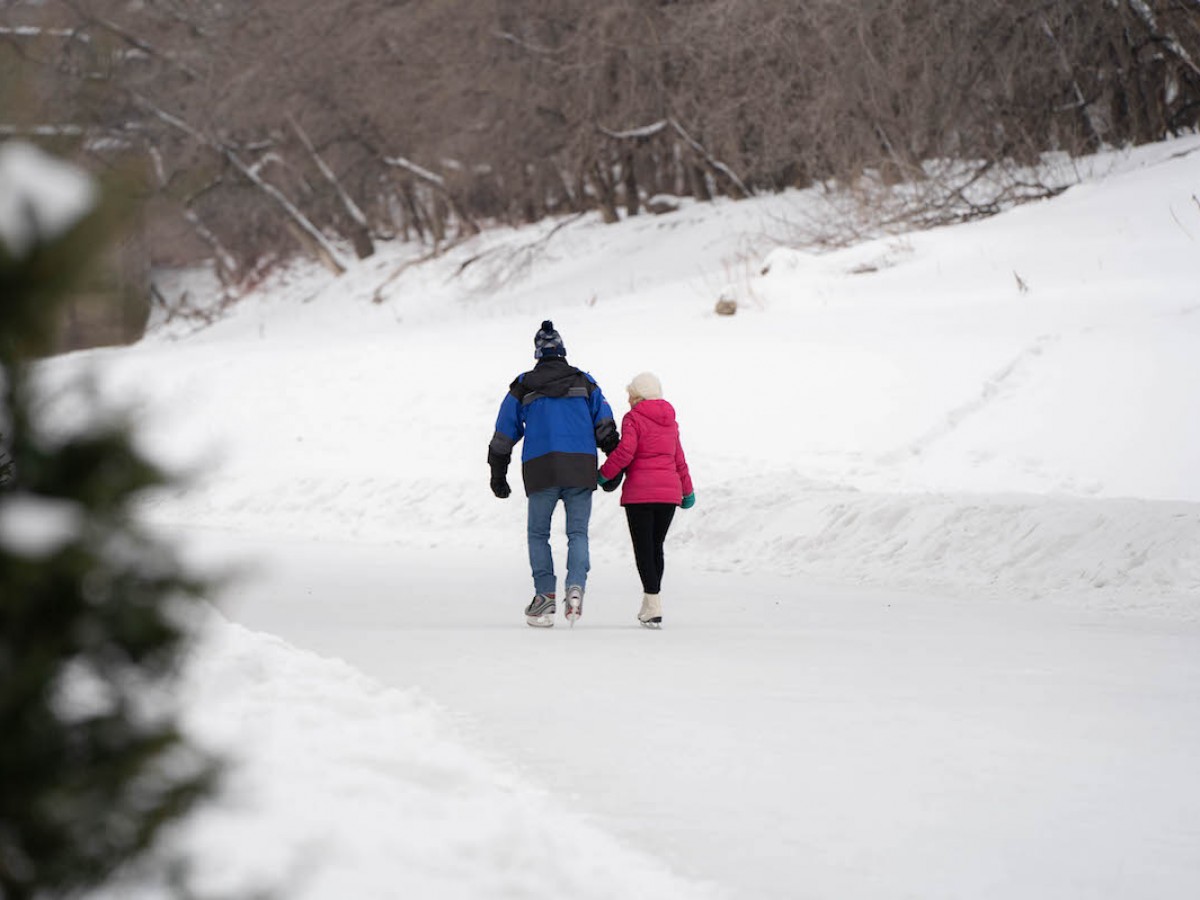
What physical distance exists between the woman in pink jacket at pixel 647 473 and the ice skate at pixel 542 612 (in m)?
0.55

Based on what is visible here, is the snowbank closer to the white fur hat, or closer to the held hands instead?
the held hands

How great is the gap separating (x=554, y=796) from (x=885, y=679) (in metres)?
3.12

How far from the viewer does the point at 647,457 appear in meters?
10.6

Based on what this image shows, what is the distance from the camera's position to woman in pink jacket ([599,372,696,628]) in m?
10.5

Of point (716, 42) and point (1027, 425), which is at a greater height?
point (716, 42)

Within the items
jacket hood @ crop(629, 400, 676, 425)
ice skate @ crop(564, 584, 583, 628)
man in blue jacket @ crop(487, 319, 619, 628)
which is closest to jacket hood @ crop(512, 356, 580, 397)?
man in blue jacket @ crop(487, 319, 619, 628)

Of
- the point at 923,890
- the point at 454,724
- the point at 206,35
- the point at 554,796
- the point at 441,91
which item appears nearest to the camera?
the point at 923,890

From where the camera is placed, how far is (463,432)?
21984mm

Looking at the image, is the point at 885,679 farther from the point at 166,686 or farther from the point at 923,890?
the point at 166,686

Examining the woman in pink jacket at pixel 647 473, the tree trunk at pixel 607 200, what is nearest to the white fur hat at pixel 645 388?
the woman in pink jacket at pixel 647 473

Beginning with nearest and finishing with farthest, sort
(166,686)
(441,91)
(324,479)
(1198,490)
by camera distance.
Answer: (166,686) < (1198,490) < (324,479) < (441,91)

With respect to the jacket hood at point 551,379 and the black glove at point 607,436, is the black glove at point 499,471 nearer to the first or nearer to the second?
the jacket hood at point 551,379

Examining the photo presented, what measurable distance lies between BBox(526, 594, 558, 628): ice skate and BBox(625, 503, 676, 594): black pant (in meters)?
0.58

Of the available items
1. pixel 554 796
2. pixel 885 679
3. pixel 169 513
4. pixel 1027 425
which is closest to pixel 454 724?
pixel 554 796
